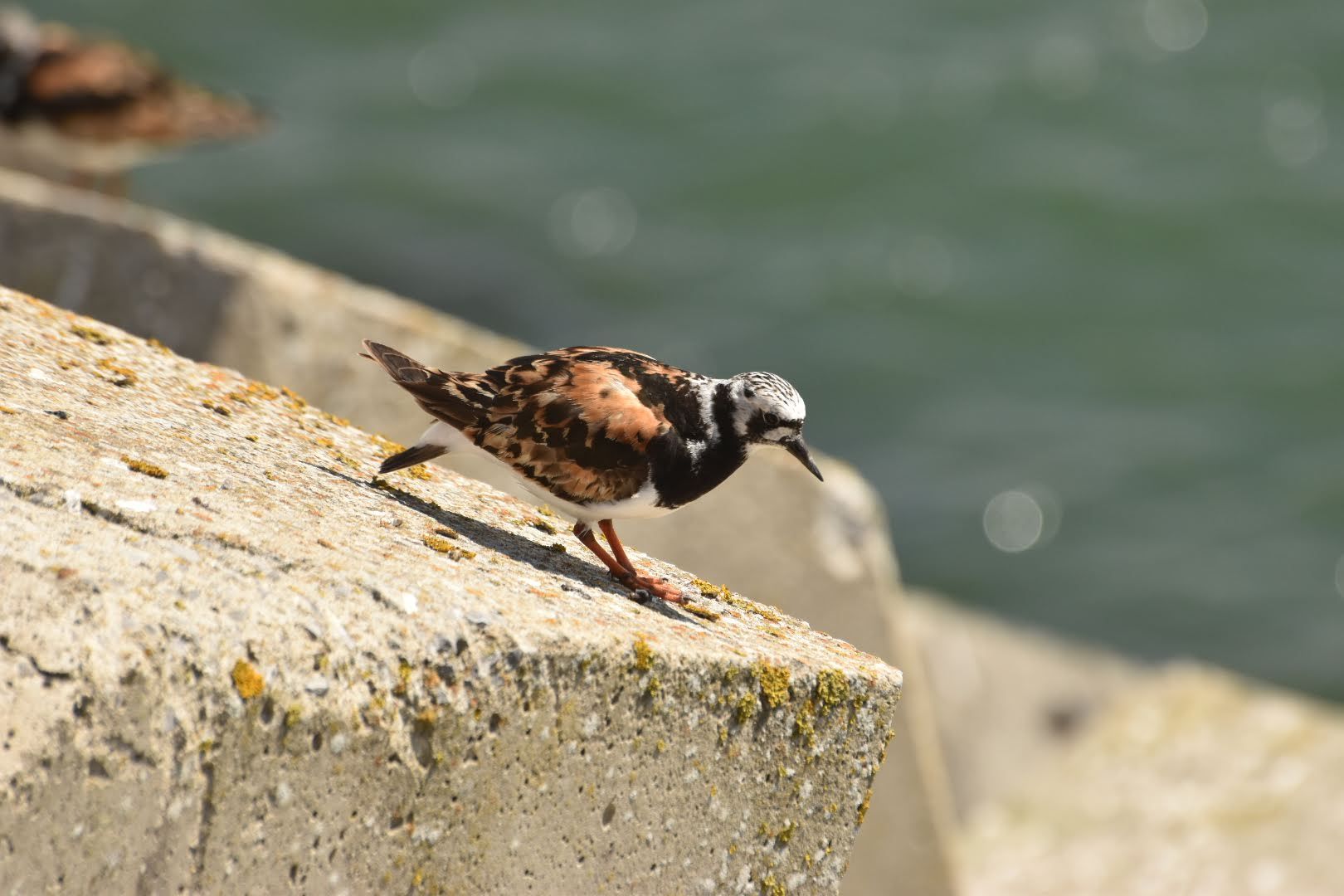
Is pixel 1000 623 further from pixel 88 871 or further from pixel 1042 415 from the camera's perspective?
pixel 88 871

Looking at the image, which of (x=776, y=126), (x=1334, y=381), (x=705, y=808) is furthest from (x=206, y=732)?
(x=776, y=126)

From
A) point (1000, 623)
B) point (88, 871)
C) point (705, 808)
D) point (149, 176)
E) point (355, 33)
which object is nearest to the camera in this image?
point (88, 871)

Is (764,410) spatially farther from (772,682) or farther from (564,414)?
(772,682)

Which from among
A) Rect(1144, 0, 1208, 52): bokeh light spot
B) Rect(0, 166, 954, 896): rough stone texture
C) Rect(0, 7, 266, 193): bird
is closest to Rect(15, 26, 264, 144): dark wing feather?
Rect(0, 7, 266, 193): bird

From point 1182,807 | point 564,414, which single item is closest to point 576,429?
point 564,414

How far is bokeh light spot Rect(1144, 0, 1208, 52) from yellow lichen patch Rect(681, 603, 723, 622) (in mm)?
20245

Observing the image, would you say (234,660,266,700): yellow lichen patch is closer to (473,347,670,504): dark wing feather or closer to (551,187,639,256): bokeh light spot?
(473,347,670,504): dark wing feather

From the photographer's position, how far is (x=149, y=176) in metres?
19.2

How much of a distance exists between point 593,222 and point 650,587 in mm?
15591

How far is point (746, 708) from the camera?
3672 mm

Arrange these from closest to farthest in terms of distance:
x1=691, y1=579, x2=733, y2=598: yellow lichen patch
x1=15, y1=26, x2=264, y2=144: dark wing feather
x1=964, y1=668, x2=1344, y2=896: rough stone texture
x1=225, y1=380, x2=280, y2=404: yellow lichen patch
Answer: x1=691, y1=579, x2=733, y2=598: yellow lichen patch
x1=225, y1=380, x2=280, y2=404: yellow lichen patch
x1=964, y1=668, x2=1344, y2=896: rough stone texture
x1=15, y1=26, x2=264, y2=144: dark wing feather

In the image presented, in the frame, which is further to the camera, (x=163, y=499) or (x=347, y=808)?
(x=163, y=499)

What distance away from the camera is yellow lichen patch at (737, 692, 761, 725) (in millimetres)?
3666

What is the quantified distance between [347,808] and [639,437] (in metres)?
1.50
